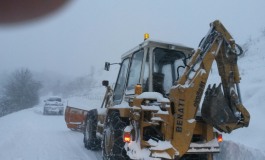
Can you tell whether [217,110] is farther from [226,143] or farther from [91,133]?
→ [91,133]

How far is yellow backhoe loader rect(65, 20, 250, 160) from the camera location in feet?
16.9

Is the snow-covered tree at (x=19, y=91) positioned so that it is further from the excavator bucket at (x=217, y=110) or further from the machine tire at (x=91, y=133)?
the excavator bucket at (x=217, y=110)

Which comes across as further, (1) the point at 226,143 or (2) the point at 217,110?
(1) the point at 226,143

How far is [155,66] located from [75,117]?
25.1 ft

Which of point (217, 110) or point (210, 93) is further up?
point (210, 93)

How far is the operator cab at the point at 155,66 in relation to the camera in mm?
6145

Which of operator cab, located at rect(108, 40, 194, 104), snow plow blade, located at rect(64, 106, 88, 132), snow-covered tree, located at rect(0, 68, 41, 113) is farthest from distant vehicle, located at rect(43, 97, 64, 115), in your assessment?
snow-covered tree, located at rect(0, 68, 41, 113)

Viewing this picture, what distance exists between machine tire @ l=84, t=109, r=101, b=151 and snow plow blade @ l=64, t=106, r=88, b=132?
2890mm

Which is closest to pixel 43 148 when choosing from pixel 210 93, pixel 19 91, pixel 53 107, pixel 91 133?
pixel 91 133

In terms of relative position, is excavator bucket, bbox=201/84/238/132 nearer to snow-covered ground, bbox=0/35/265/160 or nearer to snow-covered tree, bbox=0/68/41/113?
snow-covered ground, bbox=0/35/265/160

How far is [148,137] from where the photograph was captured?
18.1 feet

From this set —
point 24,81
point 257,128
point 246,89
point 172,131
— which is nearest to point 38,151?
point 172,131

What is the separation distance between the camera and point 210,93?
5.60 metres

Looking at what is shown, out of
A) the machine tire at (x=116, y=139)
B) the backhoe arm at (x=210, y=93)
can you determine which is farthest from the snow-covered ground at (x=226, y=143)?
the machine tire at (x=116, y=139)
